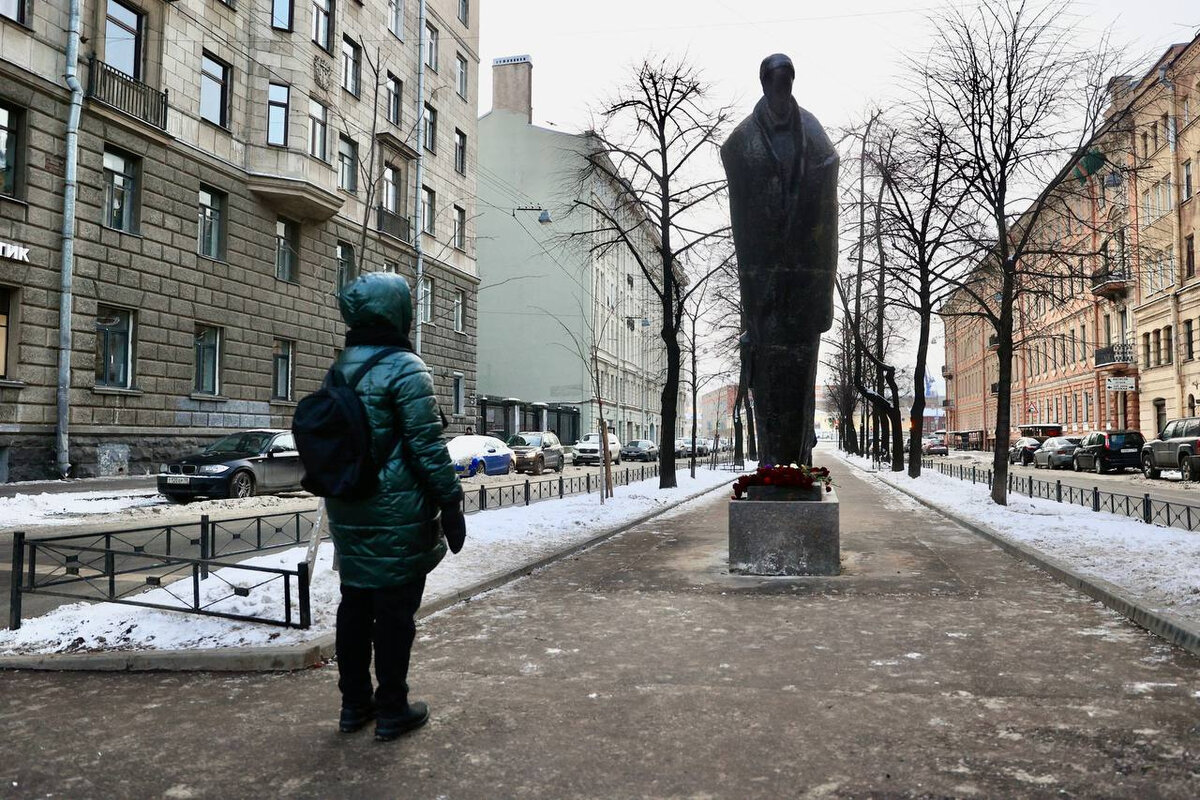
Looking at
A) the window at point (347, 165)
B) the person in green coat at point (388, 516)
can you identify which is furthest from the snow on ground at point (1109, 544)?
the window at point (347, 165)

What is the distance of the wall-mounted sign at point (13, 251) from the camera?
1691 cm

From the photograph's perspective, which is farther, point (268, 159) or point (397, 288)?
point (268, 159)

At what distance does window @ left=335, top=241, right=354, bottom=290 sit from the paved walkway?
22.7m

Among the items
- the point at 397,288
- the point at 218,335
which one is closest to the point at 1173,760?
the point at 397,288

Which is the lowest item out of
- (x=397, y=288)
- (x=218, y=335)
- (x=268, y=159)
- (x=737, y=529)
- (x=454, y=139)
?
(x=737, y=529)

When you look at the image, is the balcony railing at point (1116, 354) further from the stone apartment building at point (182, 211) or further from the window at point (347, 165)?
the window at point (347, 165)

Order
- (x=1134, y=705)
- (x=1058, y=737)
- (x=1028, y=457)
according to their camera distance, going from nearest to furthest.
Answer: (x=1058, y=737), (x=1134, y=705), (x=1028, y=457)

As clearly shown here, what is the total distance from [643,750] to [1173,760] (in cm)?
213

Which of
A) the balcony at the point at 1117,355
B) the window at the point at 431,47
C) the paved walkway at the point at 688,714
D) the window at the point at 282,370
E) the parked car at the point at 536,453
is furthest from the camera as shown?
the balcony at the point at 1117,355

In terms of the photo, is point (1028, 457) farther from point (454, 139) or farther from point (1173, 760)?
point (1173, 760)

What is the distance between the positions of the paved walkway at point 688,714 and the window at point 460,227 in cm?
3069

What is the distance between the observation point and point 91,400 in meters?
18.8

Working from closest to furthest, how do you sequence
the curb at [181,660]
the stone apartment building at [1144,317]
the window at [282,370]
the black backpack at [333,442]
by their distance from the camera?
the black backpack at [333,442], the curb at [181,660], the window at [282,370], the stone apartment building at [1144,317]

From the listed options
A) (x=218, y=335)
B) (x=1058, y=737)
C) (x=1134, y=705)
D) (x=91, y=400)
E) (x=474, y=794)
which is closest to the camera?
(x=474, y=794)
